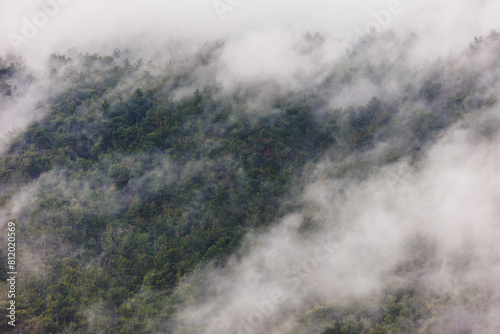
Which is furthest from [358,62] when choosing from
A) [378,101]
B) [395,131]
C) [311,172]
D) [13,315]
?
[13,315]

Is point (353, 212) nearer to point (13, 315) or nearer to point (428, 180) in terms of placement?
point (428, 180)

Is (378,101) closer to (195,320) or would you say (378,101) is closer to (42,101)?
(195,320)

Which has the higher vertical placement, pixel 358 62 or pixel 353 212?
pixel 358 62

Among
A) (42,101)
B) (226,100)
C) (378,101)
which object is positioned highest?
(42,101)

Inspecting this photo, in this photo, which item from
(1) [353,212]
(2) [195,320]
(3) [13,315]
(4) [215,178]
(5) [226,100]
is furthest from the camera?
(5) [226,100]

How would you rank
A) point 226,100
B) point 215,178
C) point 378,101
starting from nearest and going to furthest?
point 215,178 → point 378,101 → point 226,100

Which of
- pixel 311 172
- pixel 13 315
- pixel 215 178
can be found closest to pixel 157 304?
pixel 13 315

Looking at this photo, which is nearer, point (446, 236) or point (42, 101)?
point (446, 236)
